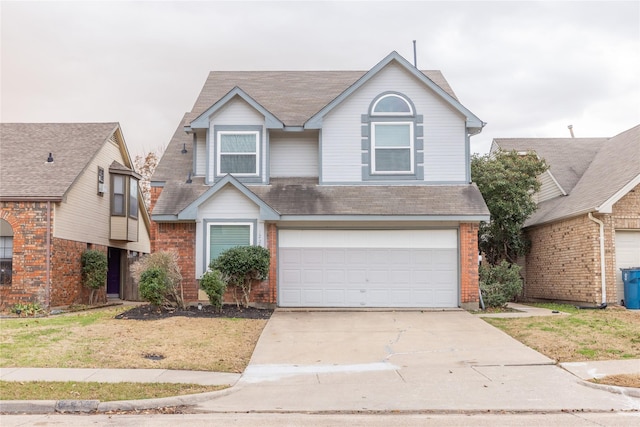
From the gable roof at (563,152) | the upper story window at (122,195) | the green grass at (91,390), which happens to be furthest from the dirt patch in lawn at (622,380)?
the upper story window at (122,195)

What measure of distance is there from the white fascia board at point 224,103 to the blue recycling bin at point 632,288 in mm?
11177

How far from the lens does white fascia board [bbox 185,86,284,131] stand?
768 inches

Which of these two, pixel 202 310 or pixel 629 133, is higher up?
pixel 629 133

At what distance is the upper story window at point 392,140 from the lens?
1958 cm

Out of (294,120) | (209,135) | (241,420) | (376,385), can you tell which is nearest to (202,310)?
(209,135)

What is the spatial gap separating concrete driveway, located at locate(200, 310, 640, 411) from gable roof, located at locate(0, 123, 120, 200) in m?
9.40

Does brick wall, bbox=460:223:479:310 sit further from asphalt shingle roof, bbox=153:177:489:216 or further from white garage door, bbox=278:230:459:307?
asphalt shingle roof, bbox=153:177:489:216

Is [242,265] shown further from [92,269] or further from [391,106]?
[92,269]

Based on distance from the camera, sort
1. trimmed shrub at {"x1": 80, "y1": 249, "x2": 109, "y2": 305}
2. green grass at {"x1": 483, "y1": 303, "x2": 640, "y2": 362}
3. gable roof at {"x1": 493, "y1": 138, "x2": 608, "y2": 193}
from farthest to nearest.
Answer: gable roof at {"x1": 493, "y1": 138, "x2": 608, "y2": 193}
trimmed shrub at {"x1": 80, "y1": 249, "x2": 109, "y2": 305}
green grass at {"x1": 483, "y1": 303, "x2": 640, "y2": 362}

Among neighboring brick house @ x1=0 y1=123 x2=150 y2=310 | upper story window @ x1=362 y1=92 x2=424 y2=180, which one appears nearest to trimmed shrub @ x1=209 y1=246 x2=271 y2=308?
upper story window @ x1=362 y1=92 x2=424 y2=180

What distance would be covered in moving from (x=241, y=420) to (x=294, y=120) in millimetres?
13592

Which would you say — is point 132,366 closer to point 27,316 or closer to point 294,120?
point 27,316

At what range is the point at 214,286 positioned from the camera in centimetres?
1653

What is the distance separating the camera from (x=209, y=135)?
19734 millimetres
